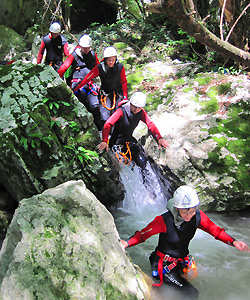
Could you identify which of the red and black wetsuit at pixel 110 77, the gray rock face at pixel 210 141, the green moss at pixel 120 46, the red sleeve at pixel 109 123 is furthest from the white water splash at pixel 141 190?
the green moss at pixel 120 46

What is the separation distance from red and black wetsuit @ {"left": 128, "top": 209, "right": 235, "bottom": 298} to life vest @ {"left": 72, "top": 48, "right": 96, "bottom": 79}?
14.0ft

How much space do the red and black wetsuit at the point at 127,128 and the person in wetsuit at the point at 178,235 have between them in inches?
90.9

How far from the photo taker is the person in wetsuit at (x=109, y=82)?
610cm

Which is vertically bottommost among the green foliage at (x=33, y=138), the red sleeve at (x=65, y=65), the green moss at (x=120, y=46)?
the green moss at (x=120, y=46)

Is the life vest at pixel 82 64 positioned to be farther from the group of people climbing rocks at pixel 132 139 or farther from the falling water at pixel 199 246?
the falling water at pixel 199 246

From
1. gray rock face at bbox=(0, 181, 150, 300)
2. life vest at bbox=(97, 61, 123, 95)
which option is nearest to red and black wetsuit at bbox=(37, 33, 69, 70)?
life vest at bbox=(97, 61, 123, 95)

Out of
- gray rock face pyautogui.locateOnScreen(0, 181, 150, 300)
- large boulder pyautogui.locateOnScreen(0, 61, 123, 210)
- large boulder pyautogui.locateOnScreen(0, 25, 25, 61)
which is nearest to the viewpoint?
gray rock face pyautogui.locateOnScreen(0, 181, 150, 300)

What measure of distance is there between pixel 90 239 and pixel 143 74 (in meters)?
7.05

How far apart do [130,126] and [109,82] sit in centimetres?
119

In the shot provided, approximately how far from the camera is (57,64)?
290 inches

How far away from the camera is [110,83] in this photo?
21.2 ft

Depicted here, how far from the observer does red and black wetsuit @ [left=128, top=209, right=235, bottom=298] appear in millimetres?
3619

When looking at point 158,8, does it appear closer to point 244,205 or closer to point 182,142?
point 182,142

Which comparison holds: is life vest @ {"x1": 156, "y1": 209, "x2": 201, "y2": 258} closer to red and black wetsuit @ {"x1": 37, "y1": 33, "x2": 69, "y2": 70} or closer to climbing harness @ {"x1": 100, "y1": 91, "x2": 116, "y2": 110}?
climbing harness @ {"x1": 100, "y1": 91, "x2": 116, "y2": 110}
